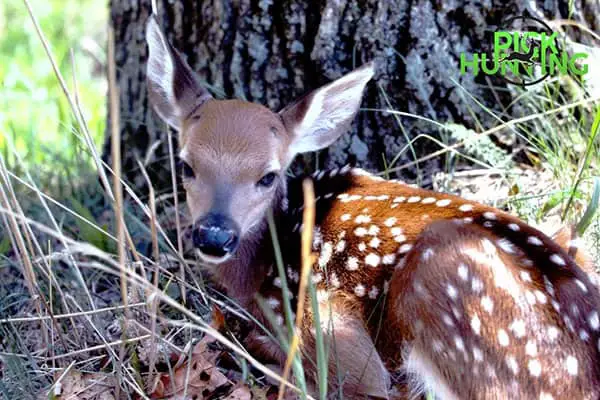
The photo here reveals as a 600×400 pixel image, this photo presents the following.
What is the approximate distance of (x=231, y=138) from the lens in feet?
11.4

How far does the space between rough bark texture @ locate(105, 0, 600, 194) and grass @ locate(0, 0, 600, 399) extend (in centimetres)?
9

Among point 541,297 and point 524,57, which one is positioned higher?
point 524,57

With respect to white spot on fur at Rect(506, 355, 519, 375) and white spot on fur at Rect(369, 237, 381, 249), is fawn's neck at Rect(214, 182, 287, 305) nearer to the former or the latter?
white spot on fur at Rect(369, 237, 381, 249)

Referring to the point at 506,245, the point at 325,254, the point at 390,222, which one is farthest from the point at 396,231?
the point at 506,245

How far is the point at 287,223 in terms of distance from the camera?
12.2ft

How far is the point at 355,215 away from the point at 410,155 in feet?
2.78

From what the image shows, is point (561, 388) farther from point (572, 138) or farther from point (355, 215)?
point (572, 138)

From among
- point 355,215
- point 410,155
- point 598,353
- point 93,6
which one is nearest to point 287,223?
point 355,215

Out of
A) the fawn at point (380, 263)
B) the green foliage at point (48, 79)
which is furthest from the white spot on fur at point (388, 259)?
the green foliage at point (48, 79)

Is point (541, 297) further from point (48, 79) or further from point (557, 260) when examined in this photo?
point (48, 79)

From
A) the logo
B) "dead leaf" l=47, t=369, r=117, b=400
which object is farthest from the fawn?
the logo

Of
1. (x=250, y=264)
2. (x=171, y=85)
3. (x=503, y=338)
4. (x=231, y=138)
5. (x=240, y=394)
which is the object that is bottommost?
(x=240, y=394)

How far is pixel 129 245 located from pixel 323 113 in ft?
3.21

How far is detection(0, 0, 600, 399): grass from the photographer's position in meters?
2.97
